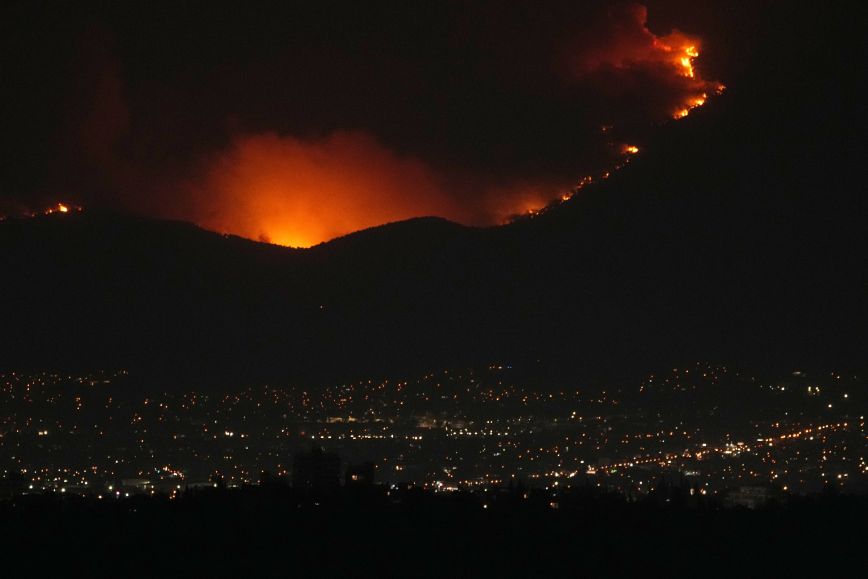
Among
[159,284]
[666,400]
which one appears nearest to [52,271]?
[159,284]

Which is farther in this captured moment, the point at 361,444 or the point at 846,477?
the point at 361,444

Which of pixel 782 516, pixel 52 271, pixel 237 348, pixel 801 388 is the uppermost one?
pixel 52 271

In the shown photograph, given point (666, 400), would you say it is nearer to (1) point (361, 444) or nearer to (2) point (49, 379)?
(1) point (361, 444)

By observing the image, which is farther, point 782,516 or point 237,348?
point 237,348

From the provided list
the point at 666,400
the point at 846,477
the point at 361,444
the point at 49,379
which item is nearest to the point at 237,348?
the point at 49,379

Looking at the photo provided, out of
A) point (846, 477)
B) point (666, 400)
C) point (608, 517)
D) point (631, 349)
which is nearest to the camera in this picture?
point (608, 517)

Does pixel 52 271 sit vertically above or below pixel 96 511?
above

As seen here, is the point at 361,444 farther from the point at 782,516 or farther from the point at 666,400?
the point at 782,516

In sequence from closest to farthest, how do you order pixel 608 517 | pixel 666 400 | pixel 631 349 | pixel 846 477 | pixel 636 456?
1. pixel 608 517
2. pixel 846 477
3. pixel 636 456
4. pixel 666 400
5. pixel 631 349

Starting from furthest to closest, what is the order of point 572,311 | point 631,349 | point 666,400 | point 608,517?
point 572,311, point 631,349, point 666,400, point 608,517
